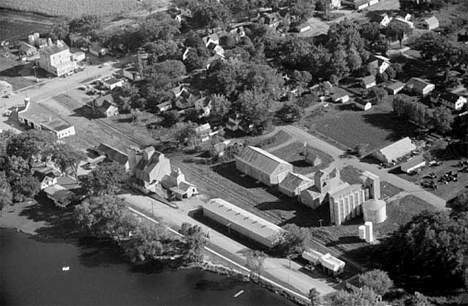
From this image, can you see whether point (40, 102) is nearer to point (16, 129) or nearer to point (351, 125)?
point (16, 129)

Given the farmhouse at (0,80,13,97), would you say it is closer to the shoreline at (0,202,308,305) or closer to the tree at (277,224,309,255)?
the shoreline at (0,202,308,305)

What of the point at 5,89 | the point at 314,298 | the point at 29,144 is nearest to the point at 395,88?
the point at 314,298

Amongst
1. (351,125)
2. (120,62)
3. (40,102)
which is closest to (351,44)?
(351,125)

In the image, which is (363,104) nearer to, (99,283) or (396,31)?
(396,31)

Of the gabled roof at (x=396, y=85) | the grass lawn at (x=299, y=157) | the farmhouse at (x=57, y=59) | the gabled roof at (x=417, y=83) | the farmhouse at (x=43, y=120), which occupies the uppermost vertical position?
the farmhouse at (x=57, y=59)

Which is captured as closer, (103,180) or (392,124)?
(103,180)

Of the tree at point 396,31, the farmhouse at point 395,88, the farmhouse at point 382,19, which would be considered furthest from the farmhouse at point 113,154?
the farmhouse at point 382,19

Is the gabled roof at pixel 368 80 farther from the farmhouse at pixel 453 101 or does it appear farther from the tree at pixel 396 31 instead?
the tree at pixel 396 31
